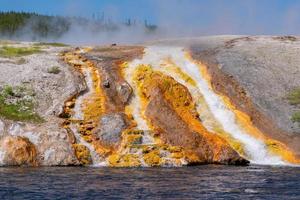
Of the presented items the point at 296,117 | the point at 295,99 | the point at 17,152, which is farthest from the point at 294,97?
the point at 17,152

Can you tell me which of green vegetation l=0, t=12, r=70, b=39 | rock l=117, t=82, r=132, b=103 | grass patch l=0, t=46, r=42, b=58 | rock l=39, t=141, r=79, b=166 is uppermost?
green vegetation l=0, t=12, r=70, b=39

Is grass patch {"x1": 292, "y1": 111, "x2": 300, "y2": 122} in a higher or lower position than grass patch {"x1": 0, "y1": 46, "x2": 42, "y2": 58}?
lower

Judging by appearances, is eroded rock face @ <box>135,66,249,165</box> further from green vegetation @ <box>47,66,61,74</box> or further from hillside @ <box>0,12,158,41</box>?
hillside @ <box>0,12,158,41</box>

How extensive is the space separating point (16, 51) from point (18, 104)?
54.8 feet

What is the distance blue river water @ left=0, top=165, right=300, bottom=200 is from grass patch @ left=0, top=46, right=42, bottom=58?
74.4ft

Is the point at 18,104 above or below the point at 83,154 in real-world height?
above

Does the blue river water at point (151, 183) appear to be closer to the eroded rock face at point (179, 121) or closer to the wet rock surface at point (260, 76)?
the eroded rock face at point (179, 121)

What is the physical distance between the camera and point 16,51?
6019cm

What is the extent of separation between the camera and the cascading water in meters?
42.9

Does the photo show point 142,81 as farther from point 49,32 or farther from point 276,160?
point 49,32

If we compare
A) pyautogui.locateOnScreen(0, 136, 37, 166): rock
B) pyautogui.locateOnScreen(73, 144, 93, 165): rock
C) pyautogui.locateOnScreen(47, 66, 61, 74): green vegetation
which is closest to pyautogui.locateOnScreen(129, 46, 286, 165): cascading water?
pyautogui.locateOnScreen(73, 144, 93, 165): rock

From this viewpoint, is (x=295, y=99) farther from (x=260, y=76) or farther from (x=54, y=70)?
(x=54, y=70)

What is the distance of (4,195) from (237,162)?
17549mm

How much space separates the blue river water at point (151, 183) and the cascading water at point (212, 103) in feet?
14.5
